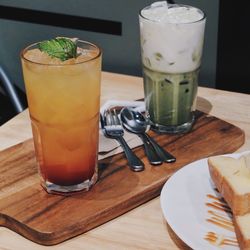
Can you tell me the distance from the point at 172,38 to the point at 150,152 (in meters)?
0.25

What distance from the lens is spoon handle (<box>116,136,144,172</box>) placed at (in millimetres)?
1091

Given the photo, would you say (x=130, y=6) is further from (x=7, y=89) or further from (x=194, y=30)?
(x=194, y=30)

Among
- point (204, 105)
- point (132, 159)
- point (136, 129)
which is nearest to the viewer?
point (132, 159)

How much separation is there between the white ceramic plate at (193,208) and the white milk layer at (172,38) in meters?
0.25

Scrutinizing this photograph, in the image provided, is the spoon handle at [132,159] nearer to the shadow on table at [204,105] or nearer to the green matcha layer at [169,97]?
the green matcha layer at [169,97]

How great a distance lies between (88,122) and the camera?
101 cm

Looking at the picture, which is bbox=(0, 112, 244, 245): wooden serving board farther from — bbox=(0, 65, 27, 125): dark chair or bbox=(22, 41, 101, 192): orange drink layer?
bbox=(0, 65, 27, 125): dark chair

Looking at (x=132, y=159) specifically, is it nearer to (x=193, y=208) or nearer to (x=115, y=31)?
(x=193, y=208)

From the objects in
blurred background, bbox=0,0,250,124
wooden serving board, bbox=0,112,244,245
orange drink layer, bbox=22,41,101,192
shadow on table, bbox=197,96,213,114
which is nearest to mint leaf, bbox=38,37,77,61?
orange drink layer, bbox=22,41,101,192

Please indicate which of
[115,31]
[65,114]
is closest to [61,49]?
[65,114]

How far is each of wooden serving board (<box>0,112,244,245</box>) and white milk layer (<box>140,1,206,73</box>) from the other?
16cm

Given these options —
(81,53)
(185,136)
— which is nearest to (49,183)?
(81,53)

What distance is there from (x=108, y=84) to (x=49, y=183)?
1.82 ft

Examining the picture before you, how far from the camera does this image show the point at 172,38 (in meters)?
1.18
